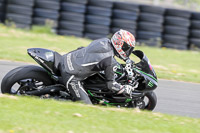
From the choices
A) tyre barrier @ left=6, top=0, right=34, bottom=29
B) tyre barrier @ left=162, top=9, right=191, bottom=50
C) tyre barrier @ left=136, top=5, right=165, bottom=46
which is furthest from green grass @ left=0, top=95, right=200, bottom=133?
tyre barrier @ left=162, top=9, right=191, bottom=50

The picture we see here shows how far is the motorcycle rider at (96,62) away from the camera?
540cm

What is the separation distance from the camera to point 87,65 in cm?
546

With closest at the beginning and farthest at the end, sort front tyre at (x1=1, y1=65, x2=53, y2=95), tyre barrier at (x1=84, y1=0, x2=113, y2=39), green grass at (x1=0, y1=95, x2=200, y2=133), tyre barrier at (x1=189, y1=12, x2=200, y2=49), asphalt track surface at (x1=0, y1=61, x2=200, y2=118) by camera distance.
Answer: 1. green grass at (x1=0, y1=95, x2=200, y2=133)
2. front tyre at (x1=1, y1=65, x2=53, y2=95)
3. asphalt track surface at (x1=0, y1=61, x2=200, y2=118)
4. tyre barrier at (x1=84, y1=0, x2=113, y2=39)
5. tyre barrier at (x1=189, y1=12, x2=200, y2=49)

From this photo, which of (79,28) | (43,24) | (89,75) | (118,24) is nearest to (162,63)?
(118,24)

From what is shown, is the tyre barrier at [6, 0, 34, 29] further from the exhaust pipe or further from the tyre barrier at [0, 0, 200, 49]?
the exhaust pipe

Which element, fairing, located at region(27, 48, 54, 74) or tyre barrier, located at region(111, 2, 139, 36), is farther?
tyre barrier, located at region(111, 2, 139, 36)

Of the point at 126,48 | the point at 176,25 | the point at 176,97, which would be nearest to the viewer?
the point at 126,48

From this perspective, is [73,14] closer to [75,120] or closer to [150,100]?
[150,100]

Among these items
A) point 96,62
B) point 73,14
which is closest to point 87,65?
point 96,62

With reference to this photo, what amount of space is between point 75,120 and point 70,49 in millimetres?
7260

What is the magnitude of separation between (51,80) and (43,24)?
333 inches

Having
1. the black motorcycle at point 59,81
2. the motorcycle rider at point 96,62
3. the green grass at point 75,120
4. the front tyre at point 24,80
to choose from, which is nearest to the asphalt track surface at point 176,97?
the black motorcycle at point 59,81

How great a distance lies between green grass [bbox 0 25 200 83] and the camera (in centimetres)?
982

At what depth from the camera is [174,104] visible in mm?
7094
